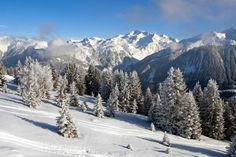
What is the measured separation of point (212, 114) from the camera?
242 ft

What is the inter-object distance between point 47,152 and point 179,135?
33709mm

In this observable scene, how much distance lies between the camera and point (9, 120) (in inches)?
1768

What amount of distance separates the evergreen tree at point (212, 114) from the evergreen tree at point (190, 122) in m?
9.75

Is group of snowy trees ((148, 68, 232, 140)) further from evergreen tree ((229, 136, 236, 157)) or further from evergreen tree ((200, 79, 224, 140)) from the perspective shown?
evergreen tree ((229, 136, 236, 157))

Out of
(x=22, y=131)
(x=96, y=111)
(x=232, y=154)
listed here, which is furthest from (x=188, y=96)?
(x=22, y=131)

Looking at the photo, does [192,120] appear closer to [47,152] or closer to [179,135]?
[179,135]

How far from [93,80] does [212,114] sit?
53.2 meters

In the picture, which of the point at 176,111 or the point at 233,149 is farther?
the point at 176,111

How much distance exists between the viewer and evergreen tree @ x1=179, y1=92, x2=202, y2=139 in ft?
208

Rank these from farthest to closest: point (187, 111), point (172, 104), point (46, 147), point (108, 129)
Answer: point (172, 104) → point (187, 111) → point (108, 129) → point (46, 147)

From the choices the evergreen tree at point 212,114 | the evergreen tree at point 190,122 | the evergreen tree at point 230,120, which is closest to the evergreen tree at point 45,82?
the evergreen tree at point 190,122

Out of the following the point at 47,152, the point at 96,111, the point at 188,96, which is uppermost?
the point at 188,96

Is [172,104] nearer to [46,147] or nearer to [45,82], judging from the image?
[46,147]

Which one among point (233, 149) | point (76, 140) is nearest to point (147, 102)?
point (233, 149)
